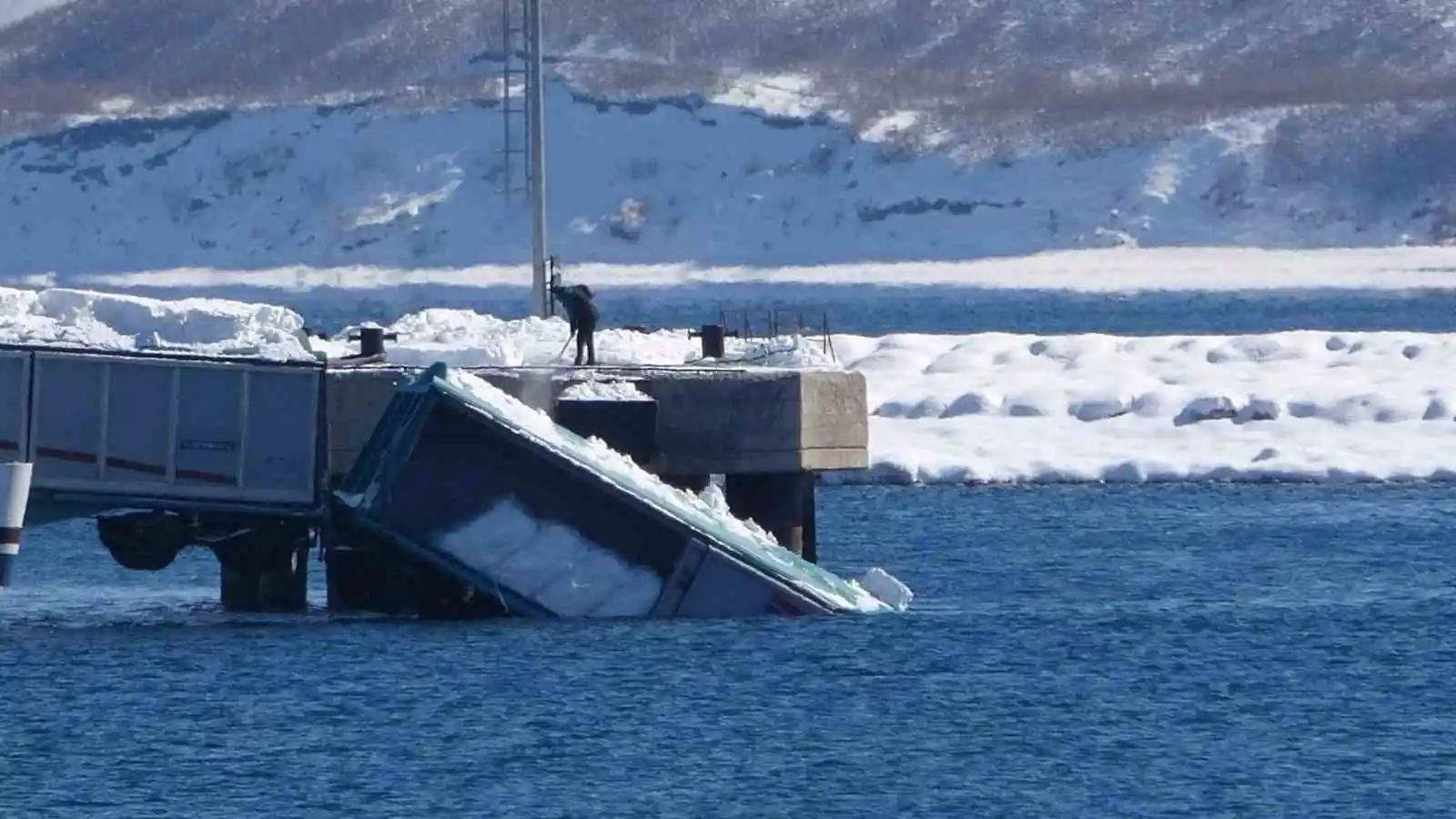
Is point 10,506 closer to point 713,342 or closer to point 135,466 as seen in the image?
point 135,466

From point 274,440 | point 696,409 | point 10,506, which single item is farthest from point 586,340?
point 10,506

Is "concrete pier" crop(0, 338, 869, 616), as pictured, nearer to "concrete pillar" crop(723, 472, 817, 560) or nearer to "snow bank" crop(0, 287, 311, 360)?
"concrete pillar" crop(723, 472, 817, 560)

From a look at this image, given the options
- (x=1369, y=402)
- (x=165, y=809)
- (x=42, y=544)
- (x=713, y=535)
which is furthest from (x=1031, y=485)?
(x=165, y=809)

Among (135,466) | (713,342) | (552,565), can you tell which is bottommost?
(552,565)

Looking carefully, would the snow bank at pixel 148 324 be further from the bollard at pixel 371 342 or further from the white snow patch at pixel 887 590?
the white snow patch at pixel 887 590

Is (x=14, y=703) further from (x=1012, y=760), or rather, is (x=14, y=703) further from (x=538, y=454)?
(x=1012, y=760)

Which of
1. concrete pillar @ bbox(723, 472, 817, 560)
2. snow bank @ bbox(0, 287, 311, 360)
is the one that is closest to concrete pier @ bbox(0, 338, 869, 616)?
concrete pillar @ bbox(723, 472, 817, 560)

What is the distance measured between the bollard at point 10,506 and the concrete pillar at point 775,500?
7.19m

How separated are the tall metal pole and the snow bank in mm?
3519

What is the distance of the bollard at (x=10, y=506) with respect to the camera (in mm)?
30969

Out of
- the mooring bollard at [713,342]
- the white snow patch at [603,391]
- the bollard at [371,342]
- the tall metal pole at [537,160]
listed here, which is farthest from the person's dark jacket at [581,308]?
the tall metal pole at [537,160]

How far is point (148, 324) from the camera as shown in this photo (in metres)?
42.7

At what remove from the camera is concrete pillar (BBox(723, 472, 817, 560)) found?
34656 mm

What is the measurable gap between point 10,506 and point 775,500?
25.2 feet
